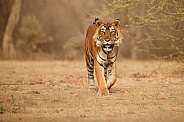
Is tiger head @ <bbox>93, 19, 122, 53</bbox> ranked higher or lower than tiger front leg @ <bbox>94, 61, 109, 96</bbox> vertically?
higher

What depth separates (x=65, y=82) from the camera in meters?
14.9

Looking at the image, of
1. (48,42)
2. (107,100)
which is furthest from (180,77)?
(48,42)

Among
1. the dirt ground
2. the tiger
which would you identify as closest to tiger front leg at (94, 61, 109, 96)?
the tiger

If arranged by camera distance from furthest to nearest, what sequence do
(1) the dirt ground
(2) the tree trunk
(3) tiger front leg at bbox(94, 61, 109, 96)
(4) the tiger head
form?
(2) the tree trunk
(3) tiger front leg at bbox(94, 61, 109, 96)
(4) the tiger head
(1) the dirt ground

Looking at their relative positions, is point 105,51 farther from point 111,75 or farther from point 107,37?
point 111,75

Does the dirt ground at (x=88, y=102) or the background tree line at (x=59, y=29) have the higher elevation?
the background tree line at (x=59, y=29)

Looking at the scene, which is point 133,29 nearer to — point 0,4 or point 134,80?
point 0,4

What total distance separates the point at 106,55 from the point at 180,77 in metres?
4.92

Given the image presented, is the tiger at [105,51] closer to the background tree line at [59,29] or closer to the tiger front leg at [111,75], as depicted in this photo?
the tiger front leg at [111,75]

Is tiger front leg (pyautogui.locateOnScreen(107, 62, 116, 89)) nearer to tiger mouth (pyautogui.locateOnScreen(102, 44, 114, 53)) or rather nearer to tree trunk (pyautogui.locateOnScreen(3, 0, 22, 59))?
tiger mouth (pyautogui.locateOnScreen(102, 44, 114, 53))

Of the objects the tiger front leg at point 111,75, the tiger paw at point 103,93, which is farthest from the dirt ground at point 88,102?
the tiger front leg at point 111,75

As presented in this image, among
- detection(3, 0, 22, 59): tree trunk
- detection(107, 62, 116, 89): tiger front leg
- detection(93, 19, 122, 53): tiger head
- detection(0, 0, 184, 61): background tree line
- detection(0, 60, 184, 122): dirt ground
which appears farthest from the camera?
detection(3, 0, 22, 59): tree trunk

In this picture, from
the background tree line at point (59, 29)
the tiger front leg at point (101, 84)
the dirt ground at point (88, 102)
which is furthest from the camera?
the background tree line at point (59, 29)

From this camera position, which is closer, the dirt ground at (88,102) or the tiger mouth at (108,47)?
the dirt ground at (88,102)
